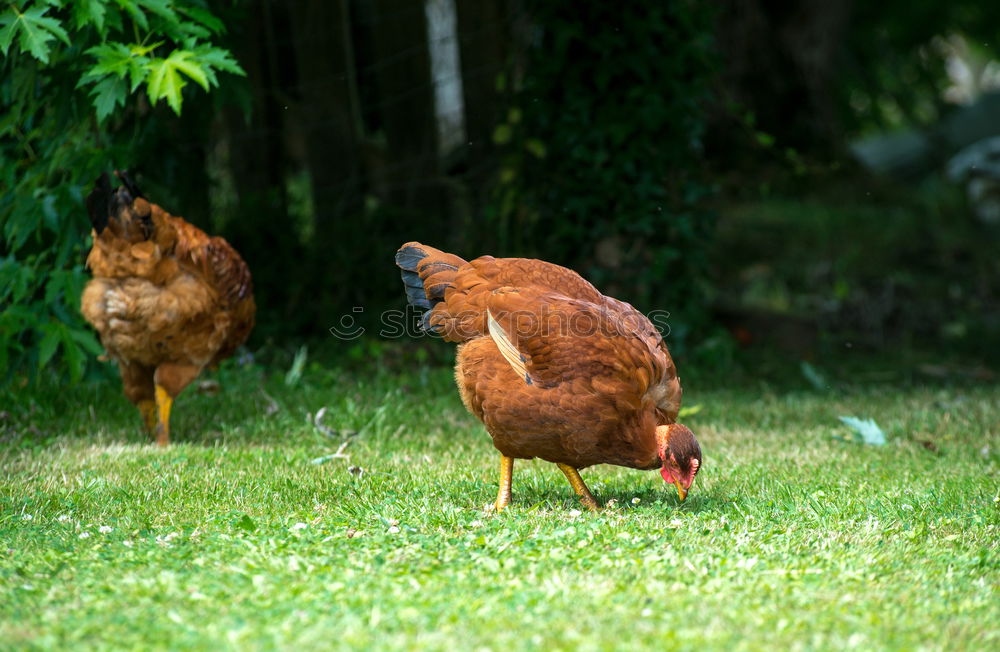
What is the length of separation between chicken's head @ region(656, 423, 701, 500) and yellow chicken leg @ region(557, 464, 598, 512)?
0.36 m

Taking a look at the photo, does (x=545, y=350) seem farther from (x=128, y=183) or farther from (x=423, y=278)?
(x=128, y=183)

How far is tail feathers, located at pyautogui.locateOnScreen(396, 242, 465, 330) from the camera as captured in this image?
463cm

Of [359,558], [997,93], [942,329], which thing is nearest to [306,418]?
[359,558]

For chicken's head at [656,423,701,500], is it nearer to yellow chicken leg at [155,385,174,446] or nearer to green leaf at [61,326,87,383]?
yellow chicken leg at [155,385,174,446]

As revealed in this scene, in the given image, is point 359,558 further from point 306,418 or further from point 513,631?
point 306,418

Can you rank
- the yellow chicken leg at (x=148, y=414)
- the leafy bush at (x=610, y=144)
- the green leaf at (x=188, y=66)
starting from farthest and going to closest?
the leafy bush at (x=610, y=144), the yellow chicken leg at (x=148, y=414), the green leaf at (x=188, y=66)

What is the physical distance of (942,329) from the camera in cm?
1016

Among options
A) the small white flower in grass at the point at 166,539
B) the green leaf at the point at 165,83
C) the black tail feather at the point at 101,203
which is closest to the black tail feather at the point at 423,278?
the green leaf at the point at 165,83

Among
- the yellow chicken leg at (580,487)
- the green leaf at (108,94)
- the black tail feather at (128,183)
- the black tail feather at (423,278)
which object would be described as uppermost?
the green leaf at (108,94)

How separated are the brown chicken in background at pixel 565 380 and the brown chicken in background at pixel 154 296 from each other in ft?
5.08

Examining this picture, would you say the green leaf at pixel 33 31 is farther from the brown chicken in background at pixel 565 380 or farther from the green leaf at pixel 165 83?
the brown chicken in background at pixel 565 380

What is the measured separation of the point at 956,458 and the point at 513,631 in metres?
3.34

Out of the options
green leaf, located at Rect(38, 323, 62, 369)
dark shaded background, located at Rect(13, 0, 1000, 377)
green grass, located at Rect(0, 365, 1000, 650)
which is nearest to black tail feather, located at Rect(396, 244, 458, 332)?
green grass, located at Rect(0, 365, 1000, 650)

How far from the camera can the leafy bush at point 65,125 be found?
193 inches
